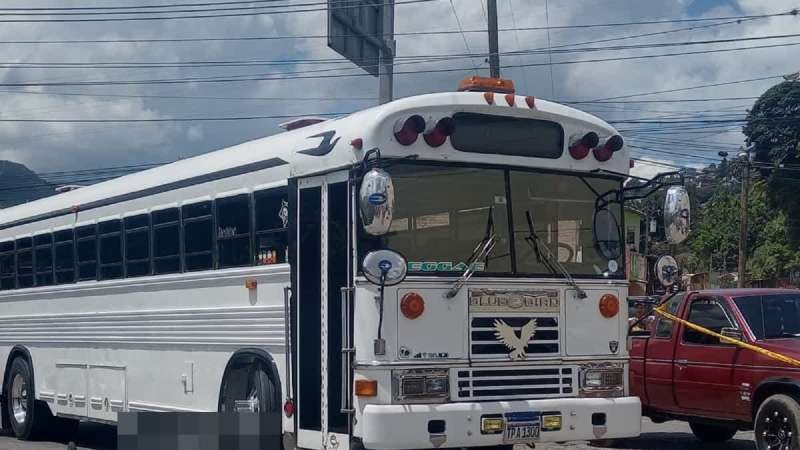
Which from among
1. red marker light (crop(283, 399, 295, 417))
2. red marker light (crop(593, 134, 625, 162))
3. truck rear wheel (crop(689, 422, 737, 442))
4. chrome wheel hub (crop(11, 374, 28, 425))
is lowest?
truck rear wheel (crop(689, 422, 737, 442))

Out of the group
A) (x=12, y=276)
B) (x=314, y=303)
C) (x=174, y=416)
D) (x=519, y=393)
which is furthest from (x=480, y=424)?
(x=12, y=276)

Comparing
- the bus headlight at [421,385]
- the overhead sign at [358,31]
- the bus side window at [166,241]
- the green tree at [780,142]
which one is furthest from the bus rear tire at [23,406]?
the green tree at [780,142]

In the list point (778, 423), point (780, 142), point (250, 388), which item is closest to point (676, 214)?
point (778, 423)

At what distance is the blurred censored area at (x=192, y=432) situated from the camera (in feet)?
27.1

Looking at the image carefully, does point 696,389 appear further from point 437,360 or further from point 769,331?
point 437,360

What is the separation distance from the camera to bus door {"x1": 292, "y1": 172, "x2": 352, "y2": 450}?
28.2 feet

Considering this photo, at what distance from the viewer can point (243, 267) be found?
1006cm

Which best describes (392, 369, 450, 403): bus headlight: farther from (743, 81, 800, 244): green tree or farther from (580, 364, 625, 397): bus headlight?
(743, 81, 800, 244): green tree

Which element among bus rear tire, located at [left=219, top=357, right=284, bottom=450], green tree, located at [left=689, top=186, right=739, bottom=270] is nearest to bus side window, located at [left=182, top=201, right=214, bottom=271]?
bus rear tire, located at [left=219, top=357, right=284, bottom=450]

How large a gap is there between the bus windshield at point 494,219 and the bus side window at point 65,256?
21.4 ft

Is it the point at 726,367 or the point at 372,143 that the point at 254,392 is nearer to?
the point at 372,143

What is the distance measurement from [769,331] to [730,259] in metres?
48.4

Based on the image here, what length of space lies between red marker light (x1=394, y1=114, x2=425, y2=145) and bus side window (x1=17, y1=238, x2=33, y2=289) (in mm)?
8202

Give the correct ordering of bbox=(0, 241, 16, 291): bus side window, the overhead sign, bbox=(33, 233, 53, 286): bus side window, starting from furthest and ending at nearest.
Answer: the overhead sign, bbox=(0, 241, 16, 291): bus side window, bbox=(33, 233, 53, 286): bus side window
